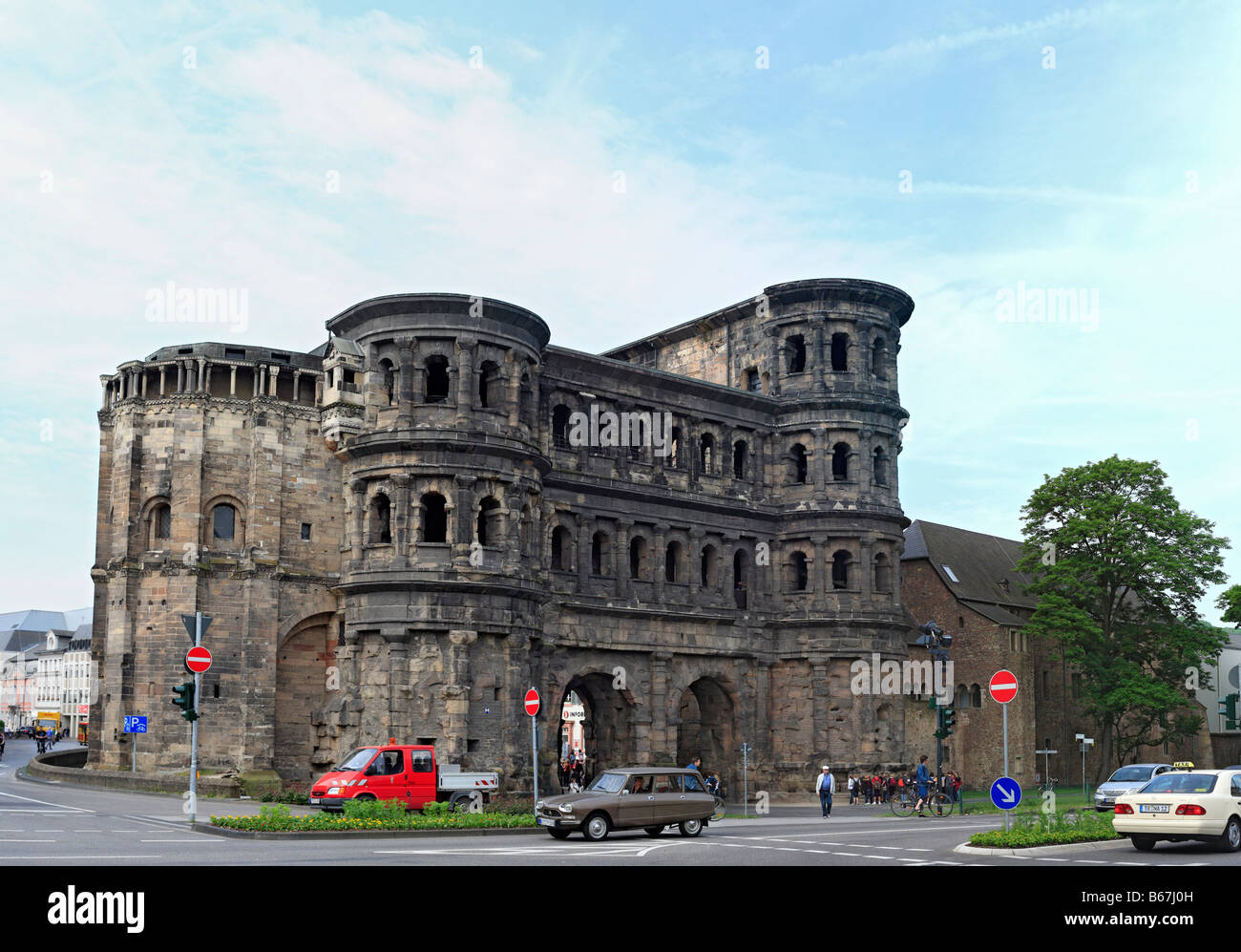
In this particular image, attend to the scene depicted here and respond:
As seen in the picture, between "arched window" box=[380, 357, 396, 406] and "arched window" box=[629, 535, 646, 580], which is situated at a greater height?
"arched window" box=[380, 357, 396, 406]

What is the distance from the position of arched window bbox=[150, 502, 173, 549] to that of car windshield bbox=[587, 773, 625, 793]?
75.2 feet

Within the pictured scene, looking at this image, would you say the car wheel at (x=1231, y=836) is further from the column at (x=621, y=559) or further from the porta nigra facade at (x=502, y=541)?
the column at (x=621, y=559)

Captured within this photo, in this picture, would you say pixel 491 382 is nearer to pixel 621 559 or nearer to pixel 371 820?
pixel 621 559

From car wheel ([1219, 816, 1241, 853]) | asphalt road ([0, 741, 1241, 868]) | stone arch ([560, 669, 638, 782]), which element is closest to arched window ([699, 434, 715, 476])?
stone arch ([560, 669, 638, 782])

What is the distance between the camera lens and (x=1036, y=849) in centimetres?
2286

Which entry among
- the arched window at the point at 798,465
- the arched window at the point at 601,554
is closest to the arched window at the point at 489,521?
the arched window at the point at 601,554

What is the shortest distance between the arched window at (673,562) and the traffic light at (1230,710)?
41.5 m

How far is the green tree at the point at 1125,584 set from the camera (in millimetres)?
54344

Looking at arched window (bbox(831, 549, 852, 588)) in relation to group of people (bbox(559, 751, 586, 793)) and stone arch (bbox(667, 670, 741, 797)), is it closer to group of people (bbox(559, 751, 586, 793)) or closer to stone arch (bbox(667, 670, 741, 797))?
stone arch (bbox(667, 670, 741, 797))

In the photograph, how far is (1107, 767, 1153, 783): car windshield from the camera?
3538 cm

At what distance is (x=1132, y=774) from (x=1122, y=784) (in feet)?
5.31

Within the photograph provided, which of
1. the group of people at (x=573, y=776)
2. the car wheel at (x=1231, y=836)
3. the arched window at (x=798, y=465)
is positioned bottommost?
the group of people at (x=573, y=776)

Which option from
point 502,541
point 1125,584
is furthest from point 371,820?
point 1125,584
